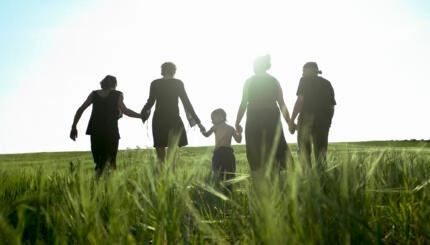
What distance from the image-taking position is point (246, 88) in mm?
6285

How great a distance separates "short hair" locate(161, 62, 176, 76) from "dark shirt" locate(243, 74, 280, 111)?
139 centimetres

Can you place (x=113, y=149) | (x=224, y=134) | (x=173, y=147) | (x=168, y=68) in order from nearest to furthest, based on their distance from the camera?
(x=173, y=147) < (x=113, y=149) < (x=168, y=68) < (x=224, y=134)

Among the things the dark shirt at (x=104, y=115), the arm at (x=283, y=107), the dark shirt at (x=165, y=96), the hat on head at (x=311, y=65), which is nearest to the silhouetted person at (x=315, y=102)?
the hat on head at (x=311, y=65)

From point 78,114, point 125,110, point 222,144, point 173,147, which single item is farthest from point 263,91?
point 173,147

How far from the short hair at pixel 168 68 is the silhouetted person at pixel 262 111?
1326mm

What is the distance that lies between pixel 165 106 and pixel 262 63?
1697 millimetres

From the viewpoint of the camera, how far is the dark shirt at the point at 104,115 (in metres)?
6.76

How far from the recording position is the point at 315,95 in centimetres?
725

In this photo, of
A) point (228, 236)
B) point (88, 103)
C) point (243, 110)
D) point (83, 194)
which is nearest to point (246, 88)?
point (243, 110)

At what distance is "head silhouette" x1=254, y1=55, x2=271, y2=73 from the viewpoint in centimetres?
623

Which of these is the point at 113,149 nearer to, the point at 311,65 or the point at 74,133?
the point at 74,133

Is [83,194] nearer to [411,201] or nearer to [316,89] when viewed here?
[411,201]

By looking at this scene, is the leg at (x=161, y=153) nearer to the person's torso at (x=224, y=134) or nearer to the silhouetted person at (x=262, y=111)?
the person's torso at (x=224, y=134)

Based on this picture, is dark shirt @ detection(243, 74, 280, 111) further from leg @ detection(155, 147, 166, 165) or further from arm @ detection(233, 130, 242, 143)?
leg @ detection(155, 147, 166, 165)
